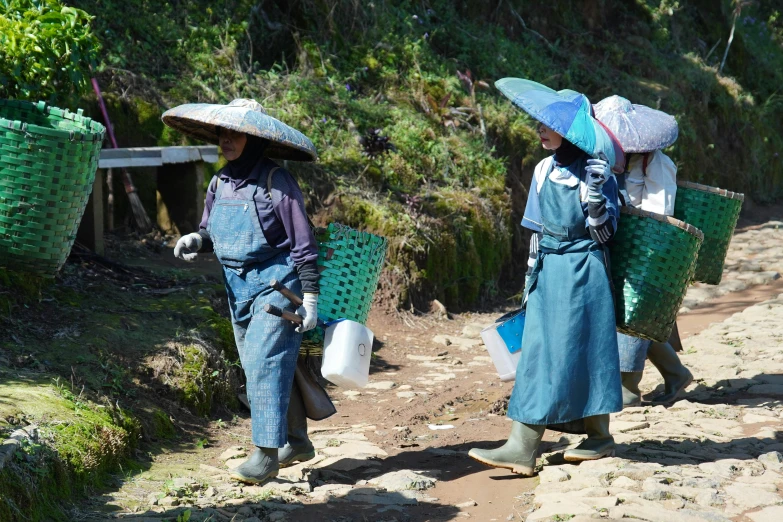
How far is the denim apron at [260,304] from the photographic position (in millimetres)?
4492

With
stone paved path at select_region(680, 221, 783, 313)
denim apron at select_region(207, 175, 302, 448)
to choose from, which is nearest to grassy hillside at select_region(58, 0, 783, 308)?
stone paved path at select_region(680, 221, 783, 313)

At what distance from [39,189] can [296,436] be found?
1719mm

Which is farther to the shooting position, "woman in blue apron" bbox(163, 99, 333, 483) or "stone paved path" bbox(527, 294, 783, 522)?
"woman in blue apron" bbox(163, 99, 333, 483)

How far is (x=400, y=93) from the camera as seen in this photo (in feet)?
34.2

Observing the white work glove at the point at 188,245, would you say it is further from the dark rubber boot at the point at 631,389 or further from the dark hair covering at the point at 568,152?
the dark rubber boot at the point at 631,389

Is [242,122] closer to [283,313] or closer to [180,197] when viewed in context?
[283,313]

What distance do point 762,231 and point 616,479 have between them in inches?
403

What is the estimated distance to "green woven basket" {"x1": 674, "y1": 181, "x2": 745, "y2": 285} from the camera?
577 cm

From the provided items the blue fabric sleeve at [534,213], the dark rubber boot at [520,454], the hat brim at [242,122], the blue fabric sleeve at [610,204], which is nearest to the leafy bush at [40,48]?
the hat brim at [242,122]

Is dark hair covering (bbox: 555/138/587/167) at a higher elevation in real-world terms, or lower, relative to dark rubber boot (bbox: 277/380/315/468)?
higher

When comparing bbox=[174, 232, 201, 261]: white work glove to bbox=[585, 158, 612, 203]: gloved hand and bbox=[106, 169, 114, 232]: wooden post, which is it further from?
bbox=[106, 169, 114, 232]: wooden post

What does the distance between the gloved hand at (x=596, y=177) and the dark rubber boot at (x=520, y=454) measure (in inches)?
45.8

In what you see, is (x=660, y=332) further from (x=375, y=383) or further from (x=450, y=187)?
(x=450, y=187)

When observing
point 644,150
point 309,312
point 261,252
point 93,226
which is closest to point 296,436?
point 309,312
